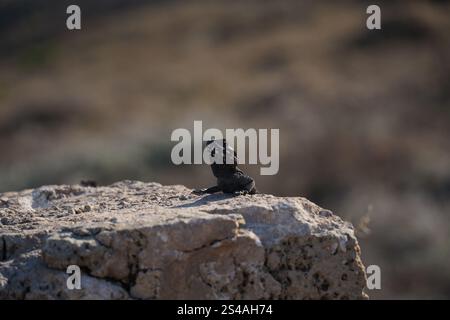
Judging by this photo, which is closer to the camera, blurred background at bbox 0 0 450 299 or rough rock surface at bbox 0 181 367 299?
rough rock surface at bbox 0 181 367 299

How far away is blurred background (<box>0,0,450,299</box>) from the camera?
17.4 m

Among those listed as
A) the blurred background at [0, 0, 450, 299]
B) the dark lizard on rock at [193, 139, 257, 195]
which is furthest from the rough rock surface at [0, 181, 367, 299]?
the blurred background at [0, 0, 450, 299]

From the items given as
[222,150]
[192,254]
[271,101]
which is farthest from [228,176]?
[271,101]

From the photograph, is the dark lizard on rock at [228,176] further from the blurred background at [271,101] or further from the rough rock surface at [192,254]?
the blurred background at [271,101]

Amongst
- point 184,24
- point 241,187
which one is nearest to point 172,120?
point 184,24

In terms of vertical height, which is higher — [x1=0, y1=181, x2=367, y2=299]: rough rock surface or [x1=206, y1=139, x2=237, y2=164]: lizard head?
[x1=206, y1=139, x2=237, y2=164]: lizard head

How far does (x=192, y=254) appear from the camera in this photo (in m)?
4.99

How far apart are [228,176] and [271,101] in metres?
18.6

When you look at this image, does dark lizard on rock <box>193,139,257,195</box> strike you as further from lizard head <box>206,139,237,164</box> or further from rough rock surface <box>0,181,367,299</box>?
rough rock surface <box>0,181,367,299</box>

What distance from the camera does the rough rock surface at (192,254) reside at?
16.2 feet

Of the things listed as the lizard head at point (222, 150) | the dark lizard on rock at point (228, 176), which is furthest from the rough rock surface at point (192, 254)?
the lizard head at point (222, 150)

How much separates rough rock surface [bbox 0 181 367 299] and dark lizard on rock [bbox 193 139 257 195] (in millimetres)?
399
